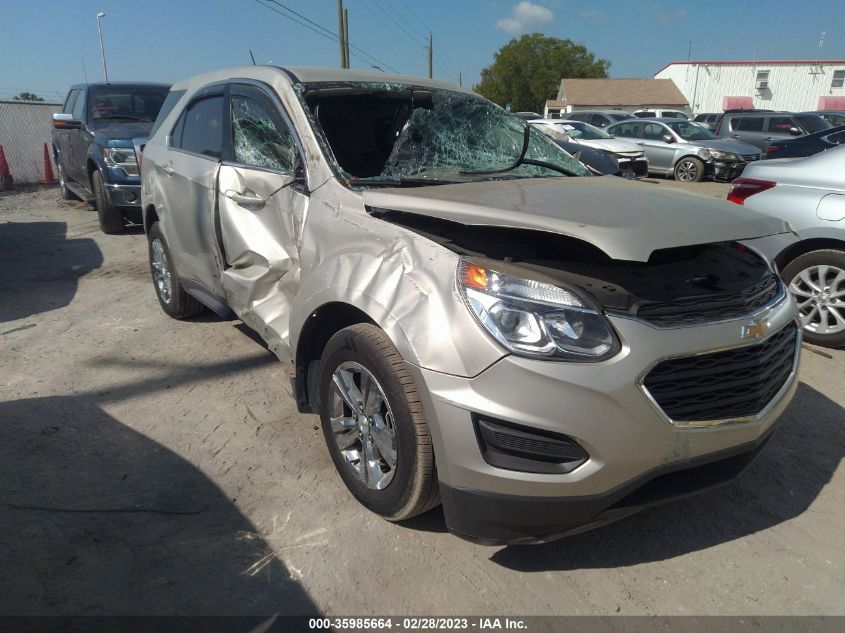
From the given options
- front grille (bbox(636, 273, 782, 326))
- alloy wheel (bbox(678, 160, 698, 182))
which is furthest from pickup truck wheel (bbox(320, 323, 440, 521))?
alloy wheel (bbox(678, 160, 698, 182))

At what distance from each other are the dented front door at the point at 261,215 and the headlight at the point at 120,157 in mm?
5063

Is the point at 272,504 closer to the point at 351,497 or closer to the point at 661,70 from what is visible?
the point at 351,497

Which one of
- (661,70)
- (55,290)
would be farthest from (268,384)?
(661,70)

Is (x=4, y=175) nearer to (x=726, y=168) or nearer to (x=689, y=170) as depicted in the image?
(x=689, y=170)

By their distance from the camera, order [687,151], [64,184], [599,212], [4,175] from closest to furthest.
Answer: [599,212]
[64,184]
[4,175]
[687,151]

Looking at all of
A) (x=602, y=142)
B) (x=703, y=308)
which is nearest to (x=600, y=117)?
(x=602, y=142)

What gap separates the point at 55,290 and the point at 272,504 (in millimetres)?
4548

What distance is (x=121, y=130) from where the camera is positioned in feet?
27.5

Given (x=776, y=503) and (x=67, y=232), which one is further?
(x=67, y=232)

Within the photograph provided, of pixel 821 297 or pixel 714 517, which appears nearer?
pixel 714 517

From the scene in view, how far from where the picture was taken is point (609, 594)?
2.32 meters

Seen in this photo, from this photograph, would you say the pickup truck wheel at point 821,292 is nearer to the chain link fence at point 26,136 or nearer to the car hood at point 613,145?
the car hood at point 613,145

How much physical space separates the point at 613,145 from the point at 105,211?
1192cm

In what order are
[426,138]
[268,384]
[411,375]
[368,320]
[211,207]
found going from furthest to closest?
[268,384]
[211,207]
[426,138]
[368,320]
[411,375]
